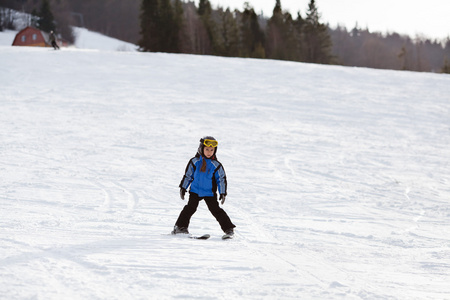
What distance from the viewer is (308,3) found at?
61156 millimetres

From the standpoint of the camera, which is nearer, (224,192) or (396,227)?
(224,192)

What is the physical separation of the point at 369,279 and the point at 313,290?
2.69 feet

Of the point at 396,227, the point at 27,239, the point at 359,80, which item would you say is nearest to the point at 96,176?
the point at 27,239

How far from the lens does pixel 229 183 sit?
8.90 m

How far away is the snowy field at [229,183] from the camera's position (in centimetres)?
381

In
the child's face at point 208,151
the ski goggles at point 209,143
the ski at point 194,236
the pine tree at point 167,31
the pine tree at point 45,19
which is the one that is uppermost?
the pine tree at point 45,19

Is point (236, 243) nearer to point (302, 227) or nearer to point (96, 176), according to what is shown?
point (302, 227)

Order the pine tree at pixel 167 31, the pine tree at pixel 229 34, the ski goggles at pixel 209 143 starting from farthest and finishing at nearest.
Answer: the pine tree at pixel 229 34, the pine tree at pixel 167 31, the ski goggles at pixel 209 143

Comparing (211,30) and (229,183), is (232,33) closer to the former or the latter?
(211,30)

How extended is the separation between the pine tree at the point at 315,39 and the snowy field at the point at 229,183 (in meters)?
36.8

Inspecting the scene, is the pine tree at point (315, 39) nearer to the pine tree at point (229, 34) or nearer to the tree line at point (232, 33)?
the tree line at point (232, 33)

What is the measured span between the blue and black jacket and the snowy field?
0.62m

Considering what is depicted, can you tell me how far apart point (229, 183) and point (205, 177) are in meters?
3.73

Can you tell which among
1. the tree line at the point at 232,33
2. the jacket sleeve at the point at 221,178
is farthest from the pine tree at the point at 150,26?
the jacket sleeve at the point at 221,178
